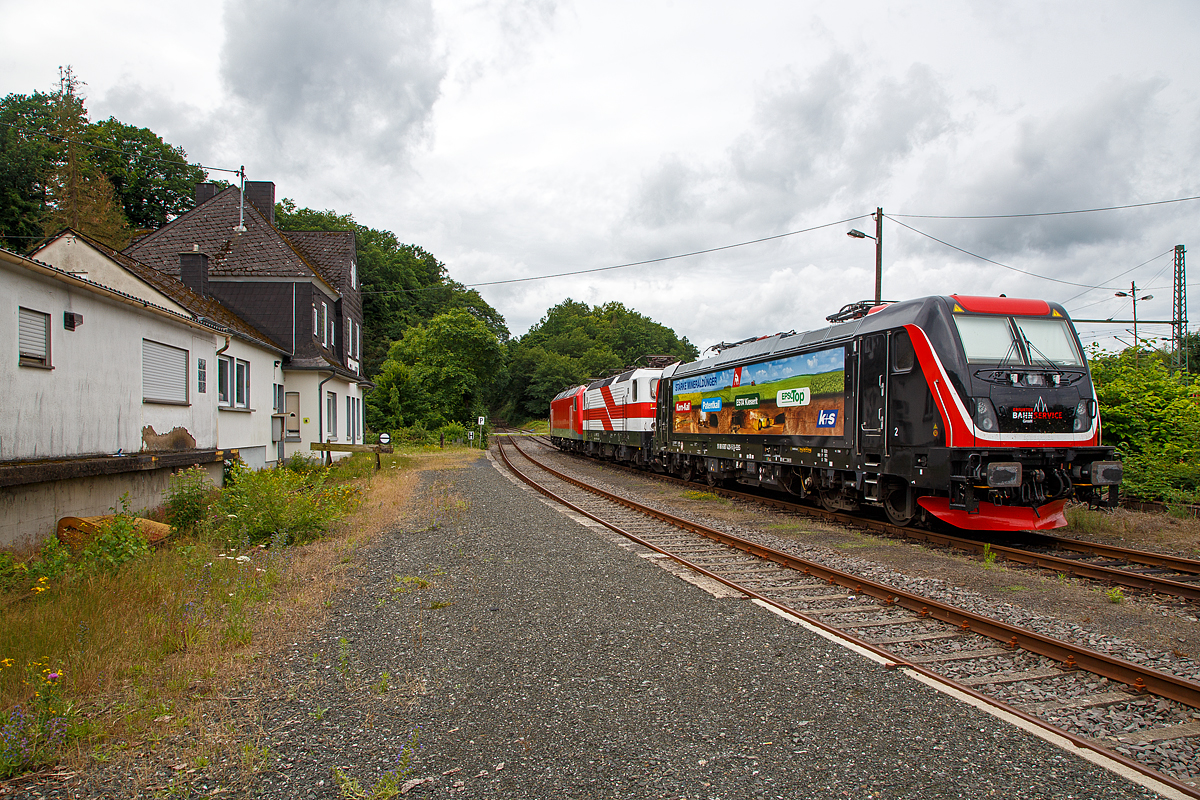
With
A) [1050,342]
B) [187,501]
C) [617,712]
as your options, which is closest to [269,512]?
[187,501]

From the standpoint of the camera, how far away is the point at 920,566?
7863mm

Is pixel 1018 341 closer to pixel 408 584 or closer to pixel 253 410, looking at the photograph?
pixel 408 584

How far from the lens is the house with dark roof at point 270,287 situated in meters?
20.0

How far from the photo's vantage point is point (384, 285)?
61750 millimetres

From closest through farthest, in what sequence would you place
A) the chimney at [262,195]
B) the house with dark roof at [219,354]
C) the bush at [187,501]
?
the bush at [187,501]
the house with dark roof at [219,354]
the chimney at [262,195]

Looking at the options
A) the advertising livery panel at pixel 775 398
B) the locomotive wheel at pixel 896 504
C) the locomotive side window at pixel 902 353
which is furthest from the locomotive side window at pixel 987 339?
the locomotive wheel at pixel 896 504

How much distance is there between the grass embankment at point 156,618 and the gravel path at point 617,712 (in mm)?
462

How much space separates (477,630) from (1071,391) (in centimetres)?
808

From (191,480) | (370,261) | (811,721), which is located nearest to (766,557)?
(811,721)

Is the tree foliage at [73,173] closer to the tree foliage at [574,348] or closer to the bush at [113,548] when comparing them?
the bush at [113,548]

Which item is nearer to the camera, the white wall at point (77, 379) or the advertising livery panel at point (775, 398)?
the white wall at point (77, 379)

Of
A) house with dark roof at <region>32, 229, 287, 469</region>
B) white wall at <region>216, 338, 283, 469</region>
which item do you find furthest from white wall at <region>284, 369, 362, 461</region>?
white wall at <region>216, 338, 283, 469</region>

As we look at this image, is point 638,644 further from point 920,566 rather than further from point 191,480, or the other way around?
point 191,480

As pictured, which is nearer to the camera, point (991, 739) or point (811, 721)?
point (991, 739)
